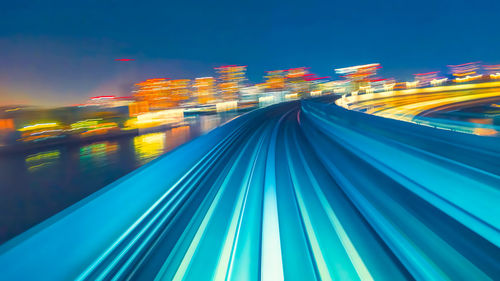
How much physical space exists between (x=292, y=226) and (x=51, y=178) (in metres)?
6.42

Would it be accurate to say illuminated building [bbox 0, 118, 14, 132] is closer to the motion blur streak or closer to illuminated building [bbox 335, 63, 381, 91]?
the motion blur streak

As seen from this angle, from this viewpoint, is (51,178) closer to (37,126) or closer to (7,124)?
(7,124)

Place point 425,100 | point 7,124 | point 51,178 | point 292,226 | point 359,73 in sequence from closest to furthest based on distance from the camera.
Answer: point 292,226 → point 51,178 → point 7,124 → point 425,100 → point 359,73

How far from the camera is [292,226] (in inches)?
141

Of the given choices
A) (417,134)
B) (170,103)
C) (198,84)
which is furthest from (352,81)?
(417,134)

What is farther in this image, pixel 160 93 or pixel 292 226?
pixel 160 93

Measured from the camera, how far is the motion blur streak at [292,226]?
254 centimetres

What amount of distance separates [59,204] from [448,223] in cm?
600

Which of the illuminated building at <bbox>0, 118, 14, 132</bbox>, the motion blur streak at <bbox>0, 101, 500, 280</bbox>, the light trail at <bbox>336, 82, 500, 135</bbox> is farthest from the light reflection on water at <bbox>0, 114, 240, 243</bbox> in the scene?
the light trail at <bbox>336, 82, 500, 135</bbox>

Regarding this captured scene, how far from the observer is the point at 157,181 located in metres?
5.53

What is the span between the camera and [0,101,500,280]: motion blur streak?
2541 millimetres

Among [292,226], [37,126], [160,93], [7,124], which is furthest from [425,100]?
[160,93]

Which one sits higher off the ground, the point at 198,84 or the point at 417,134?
the point at 198,84

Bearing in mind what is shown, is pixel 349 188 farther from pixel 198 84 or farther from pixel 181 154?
pixel 198 84
